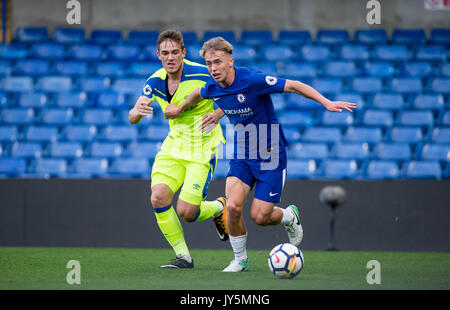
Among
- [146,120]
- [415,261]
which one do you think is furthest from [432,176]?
[146,120]

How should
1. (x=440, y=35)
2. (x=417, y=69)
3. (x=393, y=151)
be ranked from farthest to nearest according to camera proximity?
(x=440, y=35), (x=417, y=69), (x=393, y=151)

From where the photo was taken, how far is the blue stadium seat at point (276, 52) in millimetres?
13648

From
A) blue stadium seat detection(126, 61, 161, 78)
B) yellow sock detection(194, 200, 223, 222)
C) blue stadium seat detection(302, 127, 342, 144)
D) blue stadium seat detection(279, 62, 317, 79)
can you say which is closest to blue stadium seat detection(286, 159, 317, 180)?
blue stadium seat detection(302, 127, 342, 144)

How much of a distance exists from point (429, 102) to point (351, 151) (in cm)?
206

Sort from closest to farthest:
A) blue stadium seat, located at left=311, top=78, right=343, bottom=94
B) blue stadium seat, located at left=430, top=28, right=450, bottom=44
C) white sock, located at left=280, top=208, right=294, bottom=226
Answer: white sock, located at left=280, top=208, right=294, bottom=226 < blue stadium seat, located at left=311, top=78, right=343, bottom=94 < blue stadium seat, located at left=430, top=28, right=450, bottom=44

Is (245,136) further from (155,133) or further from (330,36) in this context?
(330,36)

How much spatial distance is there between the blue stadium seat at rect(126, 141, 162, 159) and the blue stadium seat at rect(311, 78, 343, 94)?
303cm

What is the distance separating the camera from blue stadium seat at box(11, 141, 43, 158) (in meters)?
11.6

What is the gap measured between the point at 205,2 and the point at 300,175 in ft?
17.7

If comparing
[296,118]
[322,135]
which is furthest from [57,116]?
[322,135]

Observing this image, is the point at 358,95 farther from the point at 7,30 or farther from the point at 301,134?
the point at 7,30

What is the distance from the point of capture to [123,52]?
14.0m

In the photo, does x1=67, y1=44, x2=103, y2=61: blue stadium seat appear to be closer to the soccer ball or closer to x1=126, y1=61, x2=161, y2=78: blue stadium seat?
x1=126, y1=61, x2=161, y2=78: blue stadium seat

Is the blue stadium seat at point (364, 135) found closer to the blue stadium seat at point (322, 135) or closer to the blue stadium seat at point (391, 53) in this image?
the blue stadium seat at point (322, 135)
